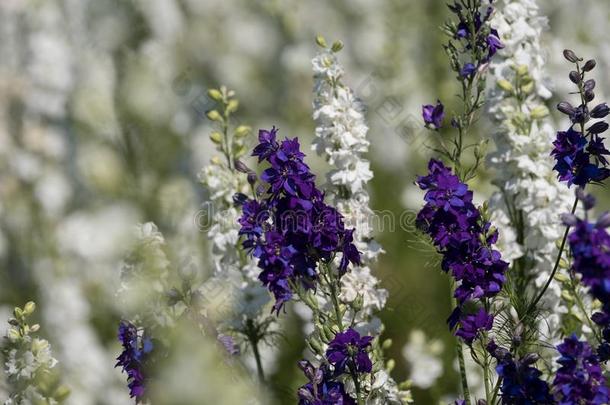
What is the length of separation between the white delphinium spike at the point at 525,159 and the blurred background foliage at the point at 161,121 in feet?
1.50

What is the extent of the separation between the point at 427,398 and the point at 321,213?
2.12 meters

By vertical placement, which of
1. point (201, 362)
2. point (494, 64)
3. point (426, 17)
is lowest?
point (201, 362)

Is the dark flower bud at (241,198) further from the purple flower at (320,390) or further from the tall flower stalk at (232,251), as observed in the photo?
the purple flower at (320,390)

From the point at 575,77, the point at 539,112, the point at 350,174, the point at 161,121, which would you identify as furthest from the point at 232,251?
the point at 161,121

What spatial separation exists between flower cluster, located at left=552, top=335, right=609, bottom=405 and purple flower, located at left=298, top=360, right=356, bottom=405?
0.50m

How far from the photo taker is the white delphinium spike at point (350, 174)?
245cm

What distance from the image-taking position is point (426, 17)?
5.51m

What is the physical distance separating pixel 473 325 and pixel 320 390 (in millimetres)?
392

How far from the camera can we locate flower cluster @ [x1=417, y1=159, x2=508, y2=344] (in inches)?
80.8

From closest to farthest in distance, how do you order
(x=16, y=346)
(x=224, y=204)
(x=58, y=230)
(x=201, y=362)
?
(x=201, y=362) → (x=16, y=346) → (x=224, y=204) → (x=58, y=230)

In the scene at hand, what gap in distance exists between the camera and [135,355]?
7.20 feet

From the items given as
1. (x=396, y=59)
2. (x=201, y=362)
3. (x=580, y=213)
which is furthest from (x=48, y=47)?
(x=201, y=362)

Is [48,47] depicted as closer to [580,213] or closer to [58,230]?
[58,230]

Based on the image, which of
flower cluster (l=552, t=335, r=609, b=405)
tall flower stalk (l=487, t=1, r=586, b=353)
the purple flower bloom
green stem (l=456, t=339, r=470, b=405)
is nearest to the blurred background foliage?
tall flower stalk (l=487, t=1, r=586, b=353)
